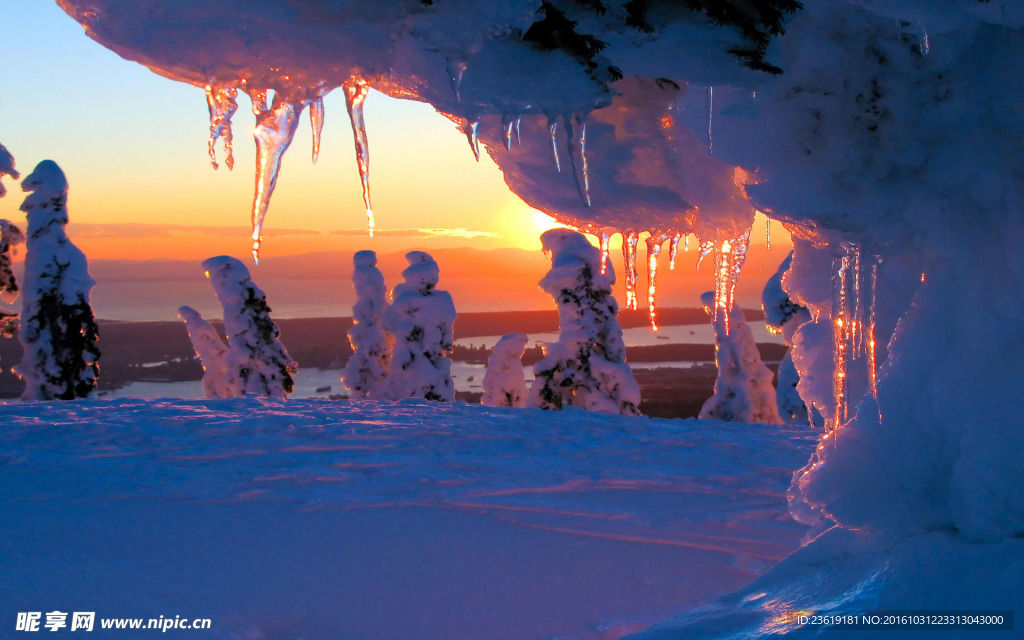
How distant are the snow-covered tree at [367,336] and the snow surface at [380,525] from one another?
1296cm

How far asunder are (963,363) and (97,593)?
5427 mm

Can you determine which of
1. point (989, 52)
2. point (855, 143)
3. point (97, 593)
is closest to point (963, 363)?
point (855, 143)

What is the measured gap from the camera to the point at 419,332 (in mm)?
21828

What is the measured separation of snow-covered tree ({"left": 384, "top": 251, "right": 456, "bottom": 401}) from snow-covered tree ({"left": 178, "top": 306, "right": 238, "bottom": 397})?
5.59 metres

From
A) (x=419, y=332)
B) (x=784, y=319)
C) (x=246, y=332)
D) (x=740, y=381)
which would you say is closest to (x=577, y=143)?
(x=784, y=319)

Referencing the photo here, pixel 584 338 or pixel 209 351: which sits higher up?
pixel 584 338

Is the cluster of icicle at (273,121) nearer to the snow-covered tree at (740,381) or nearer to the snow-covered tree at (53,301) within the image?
the snow-covered tree at (53,301)

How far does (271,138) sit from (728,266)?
465 centimetres

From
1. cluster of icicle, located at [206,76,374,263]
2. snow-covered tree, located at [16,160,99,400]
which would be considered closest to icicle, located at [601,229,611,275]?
cluster of icicle, located at [206,76,374,263]

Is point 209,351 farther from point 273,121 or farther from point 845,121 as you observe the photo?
point 845,121

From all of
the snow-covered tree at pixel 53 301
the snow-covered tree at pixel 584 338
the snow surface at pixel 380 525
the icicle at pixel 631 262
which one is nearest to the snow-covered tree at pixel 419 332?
the snow-covered tree at pixel 584 338

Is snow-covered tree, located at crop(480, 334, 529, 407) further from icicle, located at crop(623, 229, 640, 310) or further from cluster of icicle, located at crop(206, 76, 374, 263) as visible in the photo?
cluster of icicle, located at crop(206, 76, 374, 263)

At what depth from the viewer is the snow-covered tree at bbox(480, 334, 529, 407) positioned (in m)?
22.0

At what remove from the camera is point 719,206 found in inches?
253
